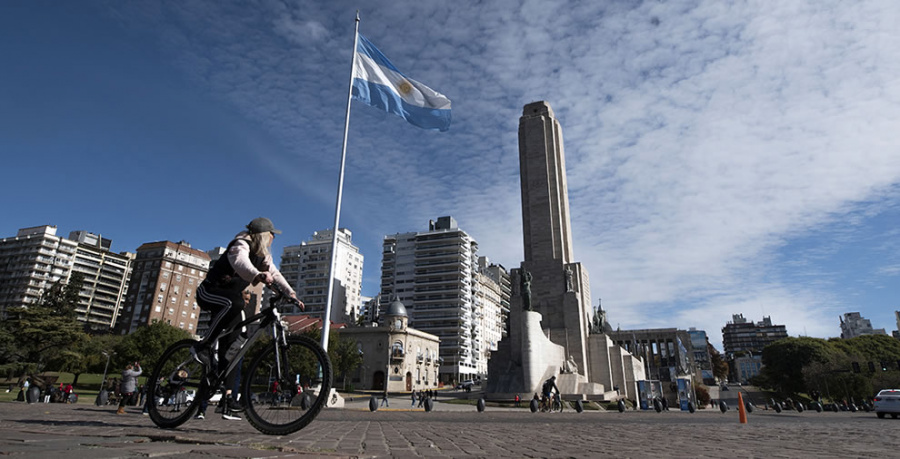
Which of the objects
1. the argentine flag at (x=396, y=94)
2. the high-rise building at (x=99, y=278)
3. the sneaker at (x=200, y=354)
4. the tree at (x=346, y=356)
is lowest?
the sneaker at (x=200, y=354)

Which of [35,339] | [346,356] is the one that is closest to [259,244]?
[346,356]

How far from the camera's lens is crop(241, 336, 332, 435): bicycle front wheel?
16.0 feet

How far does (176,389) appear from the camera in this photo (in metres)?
5.77

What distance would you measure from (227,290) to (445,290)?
9076 cm

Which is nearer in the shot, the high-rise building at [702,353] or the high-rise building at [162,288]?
the high-rise building at [162,288]

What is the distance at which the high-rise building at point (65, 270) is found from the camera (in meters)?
94.8

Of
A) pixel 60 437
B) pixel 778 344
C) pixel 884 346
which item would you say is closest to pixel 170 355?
pixel 60 437

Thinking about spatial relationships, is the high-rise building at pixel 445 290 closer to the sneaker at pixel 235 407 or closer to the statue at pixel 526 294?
the statue at pixel 526 294

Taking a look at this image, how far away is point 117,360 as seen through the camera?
53562mm

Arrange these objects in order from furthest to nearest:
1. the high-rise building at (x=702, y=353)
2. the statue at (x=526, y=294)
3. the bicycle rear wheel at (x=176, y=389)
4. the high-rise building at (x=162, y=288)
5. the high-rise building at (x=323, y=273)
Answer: the high-rise building at (x=323, y=273)
the high-rise building at (x=702, y=353)
the high-rise building at (x=162, y=288)
the statue at (x=526, y=294)
the bicycle rear wheel at (x=176, y=389)

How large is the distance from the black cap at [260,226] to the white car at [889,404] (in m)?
25.0

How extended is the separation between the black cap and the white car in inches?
983

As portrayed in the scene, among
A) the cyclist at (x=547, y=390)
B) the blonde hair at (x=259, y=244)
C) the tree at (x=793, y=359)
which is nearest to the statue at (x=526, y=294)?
the cyclist at (x=547, y=390)

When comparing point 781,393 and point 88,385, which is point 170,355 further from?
point 781,393
